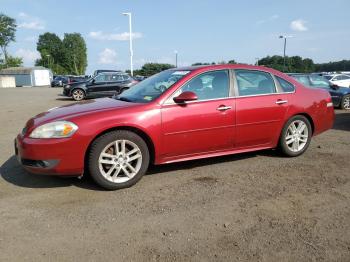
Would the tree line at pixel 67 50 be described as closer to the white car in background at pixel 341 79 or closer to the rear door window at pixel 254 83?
the white car in background at pixel 341 79

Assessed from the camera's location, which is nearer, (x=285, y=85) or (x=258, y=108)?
(x=258, y=108)

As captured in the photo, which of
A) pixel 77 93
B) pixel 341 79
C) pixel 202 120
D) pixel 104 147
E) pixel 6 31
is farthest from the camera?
pixel 6 31

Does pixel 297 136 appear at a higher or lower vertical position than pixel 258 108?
lower

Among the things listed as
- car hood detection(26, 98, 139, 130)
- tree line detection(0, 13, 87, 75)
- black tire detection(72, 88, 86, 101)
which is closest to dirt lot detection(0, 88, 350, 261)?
car hood detection(26, 98, 139, 130)

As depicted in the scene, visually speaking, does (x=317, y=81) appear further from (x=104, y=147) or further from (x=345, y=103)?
(x=104, y=147)

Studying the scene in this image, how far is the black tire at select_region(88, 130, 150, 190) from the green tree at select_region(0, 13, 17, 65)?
100830mm

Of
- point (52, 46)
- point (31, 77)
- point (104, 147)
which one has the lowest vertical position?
point (104, 147)

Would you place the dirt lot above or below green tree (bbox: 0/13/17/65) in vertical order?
below

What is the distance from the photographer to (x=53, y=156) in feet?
13.4

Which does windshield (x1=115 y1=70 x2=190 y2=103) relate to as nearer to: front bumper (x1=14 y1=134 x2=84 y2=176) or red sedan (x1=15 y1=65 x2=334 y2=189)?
red sedan (x1=15 y1=65 x2=334 y2=189)

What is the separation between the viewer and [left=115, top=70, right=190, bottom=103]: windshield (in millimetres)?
4828

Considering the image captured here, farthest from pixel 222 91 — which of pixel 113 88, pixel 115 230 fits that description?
pixel 113 88

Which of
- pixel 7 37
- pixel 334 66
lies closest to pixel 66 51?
pixel 7 37

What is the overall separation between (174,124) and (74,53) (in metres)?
126
